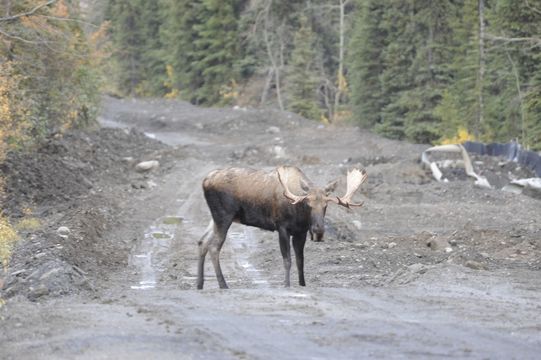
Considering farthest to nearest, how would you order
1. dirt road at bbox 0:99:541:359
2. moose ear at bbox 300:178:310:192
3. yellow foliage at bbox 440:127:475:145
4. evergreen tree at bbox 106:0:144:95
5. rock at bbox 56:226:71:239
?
evergreen tree at bbox 106:0:144:95, yellow foliage at bbox 440:127:475:145, rock at bbox 56:226:71:239, moose ear at bbox 300:178:310:192, dirt road at bbox 0:99:541:359

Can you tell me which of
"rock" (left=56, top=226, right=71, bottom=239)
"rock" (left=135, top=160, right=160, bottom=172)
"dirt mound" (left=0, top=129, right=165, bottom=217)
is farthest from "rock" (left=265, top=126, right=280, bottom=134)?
"rock" (left=56, top=226, right=71, bottom=239)

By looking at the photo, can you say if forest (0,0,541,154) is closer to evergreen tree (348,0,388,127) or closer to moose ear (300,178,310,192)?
evergreen tree (348,0,388,127)

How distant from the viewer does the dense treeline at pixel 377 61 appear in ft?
136

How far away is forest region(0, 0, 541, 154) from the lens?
1046 inches

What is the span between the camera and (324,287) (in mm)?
13742

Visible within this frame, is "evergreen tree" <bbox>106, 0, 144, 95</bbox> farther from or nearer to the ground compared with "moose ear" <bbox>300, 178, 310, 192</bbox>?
nearer to the ground

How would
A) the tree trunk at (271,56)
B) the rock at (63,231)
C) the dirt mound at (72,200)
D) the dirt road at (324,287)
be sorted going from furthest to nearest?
the tree trunk at (271,56) → the rock at (63,231) → the dirt mound at (72,200) → the dirt road at (324,287)

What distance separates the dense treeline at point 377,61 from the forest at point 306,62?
0.32ft

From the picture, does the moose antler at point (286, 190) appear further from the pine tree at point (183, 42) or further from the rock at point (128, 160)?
the pine tree at point (183, 42)

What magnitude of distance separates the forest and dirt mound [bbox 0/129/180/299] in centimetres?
110

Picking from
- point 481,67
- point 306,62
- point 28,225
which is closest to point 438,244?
point 28,225

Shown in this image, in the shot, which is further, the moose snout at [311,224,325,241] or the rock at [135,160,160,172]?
the rock at [135,160,160,172]

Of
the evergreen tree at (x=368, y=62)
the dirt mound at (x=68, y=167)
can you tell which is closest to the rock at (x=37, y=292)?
the dirt mound at (x=68, y=167)

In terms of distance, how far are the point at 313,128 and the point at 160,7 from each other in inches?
1563
